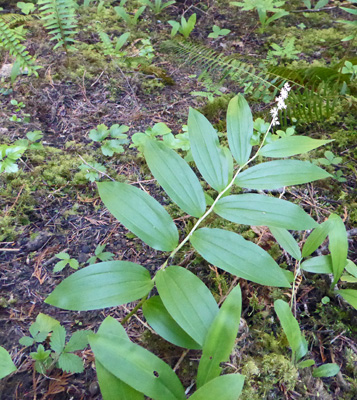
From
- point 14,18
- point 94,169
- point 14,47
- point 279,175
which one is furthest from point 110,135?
point 14,18

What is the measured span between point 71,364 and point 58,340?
120 millimetres

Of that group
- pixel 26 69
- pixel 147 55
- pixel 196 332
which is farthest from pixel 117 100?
pixel 196 332

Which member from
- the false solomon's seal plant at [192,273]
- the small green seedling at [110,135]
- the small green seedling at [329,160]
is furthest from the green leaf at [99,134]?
the small green seedling at [329,160]

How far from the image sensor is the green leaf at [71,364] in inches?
56.4

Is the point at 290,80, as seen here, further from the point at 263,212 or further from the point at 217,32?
the point at 263,212

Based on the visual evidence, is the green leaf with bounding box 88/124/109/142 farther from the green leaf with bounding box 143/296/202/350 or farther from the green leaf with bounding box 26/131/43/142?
the green leaf with bounding box 143/296/202/350

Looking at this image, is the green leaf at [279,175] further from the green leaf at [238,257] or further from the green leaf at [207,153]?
Answer: the green leaf at [238,257]

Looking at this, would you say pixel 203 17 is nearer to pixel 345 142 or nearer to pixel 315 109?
pixel 315 109

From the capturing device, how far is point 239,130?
5.47ft

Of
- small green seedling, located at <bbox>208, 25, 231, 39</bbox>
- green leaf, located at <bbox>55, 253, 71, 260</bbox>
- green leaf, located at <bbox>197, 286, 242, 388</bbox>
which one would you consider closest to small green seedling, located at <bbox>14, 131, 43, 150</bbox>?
green leaf, located at <bbox>55, 253, 71, 260</bbox>

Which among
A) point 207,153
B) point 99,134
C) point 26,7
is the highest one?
point 26,7

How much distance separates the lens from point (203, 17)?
409 centimetres

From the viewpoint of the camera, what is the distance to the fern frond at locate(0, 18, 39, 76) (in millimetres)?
2885

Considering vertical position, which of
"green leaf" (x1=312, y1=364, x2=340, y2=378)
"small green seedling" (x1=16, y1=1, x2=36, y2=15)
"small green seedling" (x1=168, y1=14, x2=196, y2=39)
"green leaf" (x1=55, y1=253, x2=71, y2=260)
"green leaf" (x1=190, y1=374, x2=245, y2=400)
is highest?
"small green seedling" (x1=16, y1=1, x2=36, y2=15)
